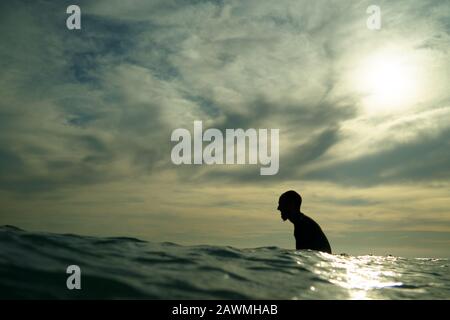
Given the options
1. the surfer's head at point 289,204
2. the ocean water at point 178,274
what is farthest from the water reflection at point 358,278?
the surfer's head at point 289,204

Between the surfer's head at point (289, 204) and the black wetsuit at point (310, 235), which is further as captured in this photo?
the surfer's head at point (289, 204)

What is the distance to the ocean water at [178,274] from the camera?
23.1ft

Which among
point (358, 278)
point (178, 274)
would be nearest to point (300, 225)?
point (358, 278)

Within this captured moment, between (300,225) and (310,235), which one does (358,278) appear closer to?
(310,235)

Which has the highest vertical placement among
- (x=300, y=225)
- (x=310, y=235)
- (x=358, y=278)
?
(x=300, y=225)

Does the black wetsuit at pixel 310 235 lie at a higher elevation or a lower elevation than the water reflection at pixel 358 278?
higher

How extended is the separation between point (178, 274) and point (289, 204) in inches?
264

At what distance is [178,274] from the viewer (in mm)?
8398

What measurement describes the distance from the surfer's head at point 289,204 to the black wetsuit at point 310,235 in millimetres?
307

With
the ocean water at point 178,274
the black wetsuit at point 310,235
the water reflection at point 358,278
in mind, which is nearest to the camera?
the ocean water at point 178,274

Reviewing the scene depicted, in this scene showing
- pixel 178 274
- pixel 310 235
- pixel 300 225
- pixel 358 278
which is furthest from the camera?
pixel 300 225

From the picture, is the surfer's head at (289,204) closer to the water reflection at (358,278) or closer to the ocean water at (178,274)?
the ocean water at (178,274)
